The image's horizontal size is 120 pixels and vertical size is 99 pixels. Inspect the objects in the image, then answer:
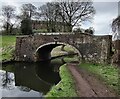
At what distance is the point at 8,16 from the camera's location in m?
59.4

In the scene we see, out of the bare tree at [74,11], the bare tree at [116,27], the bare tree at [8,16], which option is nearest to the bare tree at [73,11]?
the bare tree at [74,11]

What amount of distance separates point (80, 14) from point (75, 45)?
16581 millimetres

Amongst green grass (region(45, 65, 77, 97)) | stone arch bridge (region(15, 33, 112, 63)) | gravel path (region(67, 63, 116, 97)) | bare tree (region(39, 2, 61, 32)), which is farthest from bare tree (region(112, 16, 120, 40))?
bare tree (region(39, 2, 61, 32))

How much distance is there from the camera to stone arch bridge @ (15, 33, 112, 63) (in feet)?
103

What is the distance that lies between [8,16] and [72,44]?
30494 mm

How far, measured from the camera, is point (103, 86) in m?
16.8

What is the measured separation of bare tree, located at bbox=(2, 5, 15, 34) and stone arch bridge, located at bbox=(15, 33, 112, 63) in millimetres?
21573

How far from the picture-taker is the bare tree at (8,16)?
190ft

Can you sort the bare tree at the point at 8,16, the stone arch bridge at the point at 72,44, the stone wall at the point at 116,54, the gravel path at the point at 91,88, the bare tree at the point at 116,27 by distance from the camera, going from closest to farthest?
the gravel path at the point at 91,88 < the bare tree at the point at 116,27 < the stone wall at the point at 116,54 < the stone arch bridge at the point at 72,44 < the bare tree at the point at 8,16

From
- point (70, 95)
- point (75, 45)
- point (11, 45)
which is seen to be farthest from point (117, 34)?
point (11, 45)

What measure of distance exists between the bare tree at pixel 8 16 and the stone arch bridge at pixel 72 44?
849 inches

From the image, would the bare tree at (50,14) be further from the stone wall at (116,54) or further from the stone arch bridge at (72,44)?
the stone wall at (116,54)

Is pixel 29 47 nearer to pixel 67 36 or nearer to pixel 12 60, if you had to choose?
pixel 12 60

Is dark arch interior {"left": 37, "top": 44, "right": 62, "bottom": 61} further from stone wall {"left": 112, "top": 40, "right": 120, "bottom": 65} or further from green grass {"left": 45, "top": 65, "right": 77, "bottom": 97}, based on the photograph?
green grass {"left": 45, "top": 65, "right": 77, "bottom": 97}
